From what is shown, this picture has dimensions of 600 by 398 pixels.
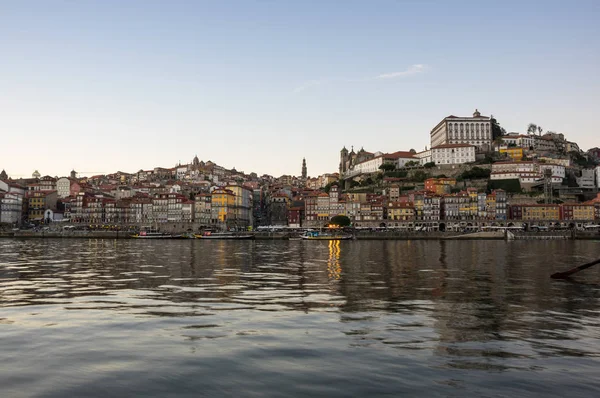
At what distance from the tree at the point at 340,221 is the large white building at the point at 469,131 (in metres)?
47.9

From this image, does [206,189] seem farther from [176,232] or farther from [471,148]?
[471,148]

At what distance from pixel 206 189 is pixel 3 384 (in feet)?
456

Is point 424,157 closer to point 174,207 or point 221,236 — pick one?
point 174,207

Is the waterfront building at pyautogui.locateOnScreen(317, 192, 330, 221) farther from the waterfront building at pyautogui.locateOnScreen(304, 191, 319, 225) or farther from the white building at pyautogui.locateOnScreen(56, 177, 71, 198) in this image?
the white building at pyautogui.locateOnScreen(56, 177, 71, 198)

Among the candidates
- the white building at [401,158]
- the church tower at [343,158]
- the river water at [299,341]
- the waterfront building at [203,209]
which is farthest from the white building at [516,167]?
the river water at [299,341]

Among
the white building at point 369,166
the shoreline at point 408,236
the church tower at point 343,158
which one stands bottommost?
the shoreline at point 408,236

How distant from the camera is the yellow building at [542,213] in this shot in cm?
11006

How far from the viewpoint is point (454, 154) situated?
138 meters

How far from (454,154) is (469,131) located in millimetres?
14818

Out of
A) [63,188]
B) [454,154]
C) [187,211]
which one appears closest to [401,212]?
[454,154]

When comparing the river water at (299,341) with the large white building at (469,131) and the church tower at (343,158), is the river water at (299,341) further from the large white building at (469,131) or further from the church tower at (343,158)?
the church tower at (343,158)

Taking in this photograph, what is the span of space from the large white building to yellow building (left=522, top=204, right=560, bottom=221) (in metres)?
39.5

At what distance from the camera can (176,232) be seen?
114m

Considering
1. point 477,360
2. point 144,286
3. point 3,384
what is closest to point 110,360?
point 3,384
